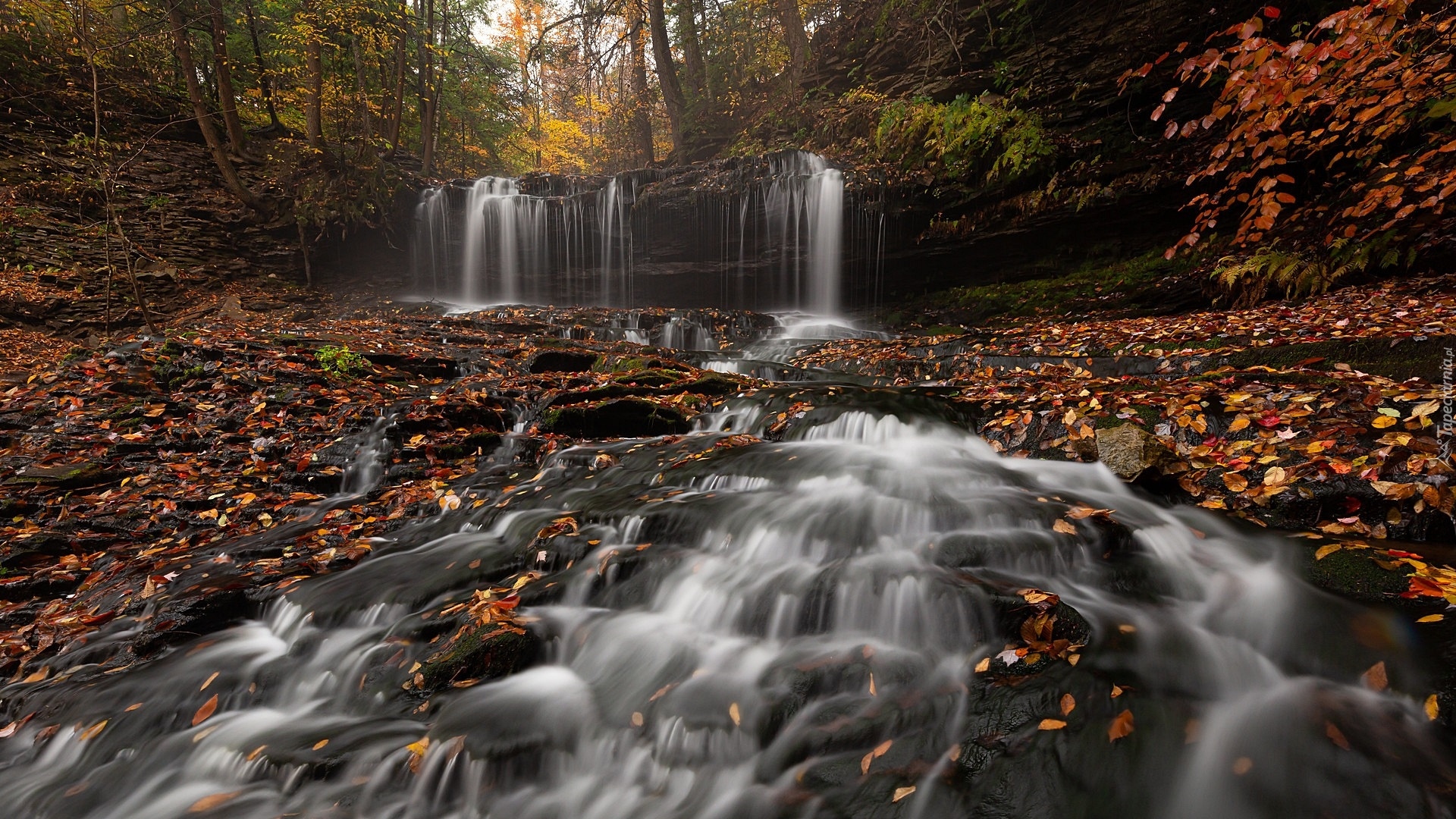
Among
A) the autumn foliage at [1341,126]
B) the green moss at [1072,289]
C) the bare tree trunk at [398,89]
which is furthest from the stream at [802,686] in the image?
the bare tree trunk at [398,89]

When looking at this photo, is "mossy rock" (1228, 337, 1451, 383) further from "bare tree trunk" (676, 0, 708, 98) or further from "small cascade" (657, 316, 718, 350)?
"bare tree trunk" (676, 0, 708, 98)

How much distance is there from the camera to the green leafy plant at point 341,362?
283 inches

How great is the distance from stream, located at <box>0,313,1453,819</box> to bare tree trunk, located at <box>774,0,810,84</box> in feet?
53.8

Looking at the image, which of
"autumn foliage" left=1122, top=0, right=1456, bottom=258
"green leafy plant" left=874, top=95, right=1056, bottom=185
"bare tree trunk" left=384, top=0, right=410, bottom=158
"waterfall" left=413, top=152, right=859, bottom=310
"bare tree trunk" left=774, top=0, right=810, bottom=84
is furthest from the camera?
"bare tree trunk" left=774, top=0, right=810, bottom=84

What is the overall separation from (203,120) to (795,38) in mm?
15178

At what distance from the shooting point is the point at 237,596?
364 centimetres

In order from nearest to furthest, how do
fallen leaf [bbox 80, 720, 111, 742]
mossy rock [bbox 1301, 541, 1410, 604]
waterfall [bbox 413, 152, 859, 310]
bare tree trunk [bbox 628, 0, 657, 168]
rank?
mossy rock [bbox 1301, 541, 1410, 604] → fallen leaf [bbox 80, 720, 111, 742] → waterfall [bbox 413, 152, 859, 310] → bare tree trunk [bbox 628, 0, 657, 168]

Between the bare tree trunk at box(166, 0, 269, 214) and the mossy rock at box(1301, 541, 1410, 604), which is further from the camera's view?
the bare tree trunk at box(166, 0, 269, 214)

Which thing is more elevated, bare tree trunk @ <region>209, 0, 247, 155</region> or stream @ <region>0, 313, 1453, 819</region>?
bare tree trunk @ <region>209, 0, 247, 155</region>

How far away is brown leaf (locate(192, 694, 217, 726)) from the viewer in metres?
2.82

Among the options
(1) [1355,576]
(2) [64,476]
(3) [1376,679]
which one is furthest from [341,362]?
(1) [1355,576]

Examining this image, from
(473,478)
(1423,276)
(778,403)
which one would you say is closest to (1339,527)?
(778,403)

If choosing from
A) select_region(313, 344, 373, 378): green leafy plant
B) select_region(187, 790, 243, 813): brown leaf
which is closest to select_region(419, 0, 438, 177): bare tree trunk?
select_region(313, 344, 373, 378): green leafy plant

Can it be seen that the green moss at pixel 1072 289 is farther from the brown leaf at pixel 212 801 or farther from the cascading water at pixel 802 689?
the brown leaf at pixel 212 801
